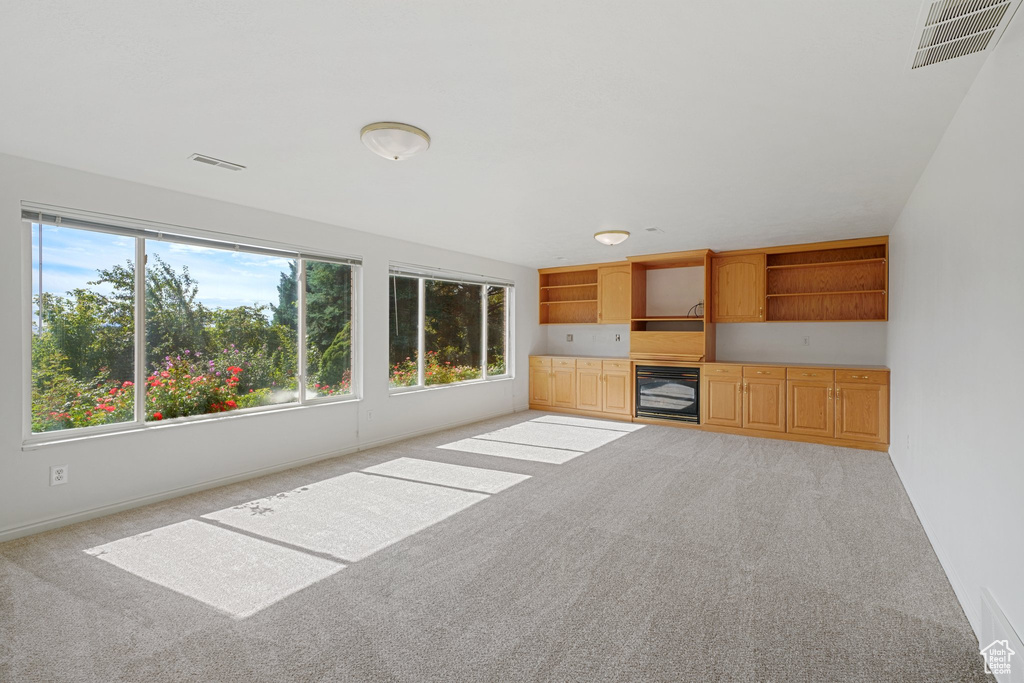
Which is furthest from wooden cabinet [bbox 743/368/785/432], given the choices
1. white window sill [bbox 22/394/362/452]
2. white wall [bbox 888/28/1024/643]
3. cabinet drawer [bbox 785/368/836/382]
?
white window sill [bbox 22/394/362/452]

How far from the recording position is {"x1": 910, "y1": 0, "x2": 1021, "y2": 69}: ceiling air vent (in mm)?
1675

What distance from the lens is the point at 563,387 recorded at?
7.77 metres

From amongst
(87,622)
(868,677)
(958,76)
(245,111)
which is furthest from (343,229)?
(868,677)

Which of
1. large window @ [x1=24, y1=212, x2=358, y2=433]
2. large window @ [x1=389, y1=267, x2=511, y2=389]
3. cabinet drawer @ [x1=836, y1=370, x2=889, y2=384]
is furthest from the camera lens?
large window @ [x1=389, y1=267, x2=511, y2=389]

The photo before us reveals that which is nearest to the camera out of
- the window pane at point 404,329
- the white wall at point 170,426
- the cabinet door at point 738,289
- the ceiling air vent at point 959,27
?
the ceiling air vent at point 959,27

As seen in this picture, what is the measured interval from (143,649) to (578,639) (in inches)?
70.4

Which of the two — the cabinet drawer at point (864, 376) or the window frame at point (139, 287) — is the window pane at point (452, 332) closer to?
the window frame at point (139, 287)

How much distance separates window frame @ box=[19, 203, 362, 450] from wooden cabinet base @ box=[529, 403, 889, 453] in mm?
3640

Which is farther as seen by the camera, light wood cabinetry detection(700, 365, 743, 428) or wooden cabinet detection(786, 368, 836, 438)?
light wood cabinetry detection(700, 365, 743, 428)

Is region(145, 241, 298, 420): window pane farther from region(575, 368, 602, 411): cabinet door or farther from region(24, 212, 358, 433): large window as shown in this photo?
region(575, 368, 602, 411): cabinet door

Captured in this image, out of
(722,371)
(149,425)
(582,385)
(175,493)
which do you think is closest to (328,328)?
(149,425)

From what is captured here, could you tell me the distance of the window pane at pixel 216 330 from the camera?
3.83m

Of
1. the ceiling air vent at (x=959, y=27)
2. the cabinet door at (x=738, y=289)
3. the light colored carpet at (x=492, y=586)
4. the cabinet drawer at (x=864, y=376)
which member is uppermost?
the ceiling air vent at (x=959, y=27)

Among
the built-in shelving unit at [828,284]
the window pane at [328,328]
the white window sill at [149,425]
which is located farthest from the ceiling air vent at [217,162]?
the built-in shelving unit at [828,284]
